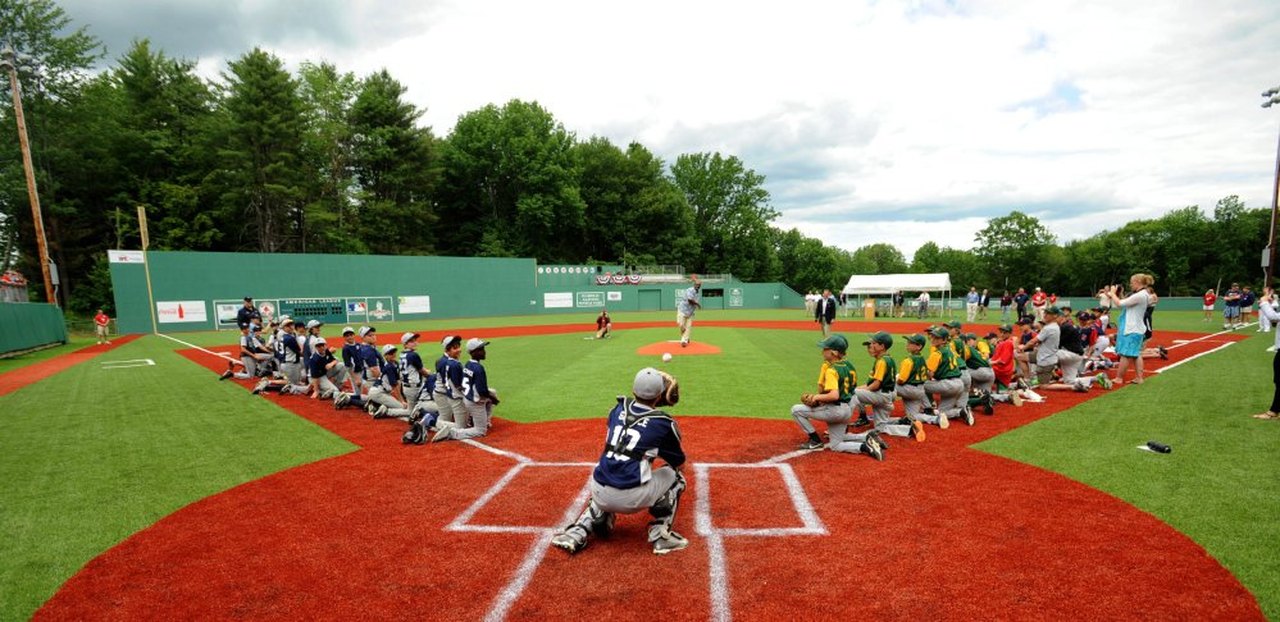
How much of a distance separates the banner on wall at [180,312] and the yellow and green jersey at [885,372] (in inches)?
1562

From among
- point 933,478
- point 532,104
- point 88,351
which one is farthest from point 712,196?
point 933,478

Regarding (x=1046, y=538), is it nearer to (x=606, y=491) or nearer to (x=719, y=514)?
(x=719, y=514)

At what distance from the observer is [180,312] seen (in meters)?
32.4

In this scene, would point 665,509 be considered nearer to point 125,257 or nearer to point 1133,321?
point 1133,321

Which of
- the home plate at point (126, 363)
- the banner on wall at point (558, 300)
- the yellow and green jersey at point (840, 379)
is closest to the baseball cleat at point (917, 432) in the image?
the yellow and green jersey at point (840, 379)

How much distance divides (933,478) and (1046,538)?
1577mm

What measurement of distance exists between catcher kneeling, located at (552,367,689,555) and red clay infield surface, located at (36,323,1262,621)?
0.62 ft

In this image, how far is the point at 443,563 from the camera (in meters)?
4.70

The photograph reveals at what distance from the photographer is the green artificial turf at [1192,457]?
4.76m

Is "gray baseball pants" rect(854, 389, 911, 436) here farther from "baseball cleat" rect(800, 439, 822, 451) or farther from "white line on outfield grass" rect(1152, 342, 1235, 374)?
"white line on outfield grass" rect(1152, 342, 1235, 374)

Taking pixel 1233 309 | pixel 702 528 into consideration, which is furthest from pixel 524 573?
pixel 1233 309

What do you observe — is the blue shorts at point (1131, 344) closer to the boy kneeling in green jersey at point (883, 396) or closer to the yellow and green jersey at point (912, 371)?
the yellow and green jersey at point (912, 371)

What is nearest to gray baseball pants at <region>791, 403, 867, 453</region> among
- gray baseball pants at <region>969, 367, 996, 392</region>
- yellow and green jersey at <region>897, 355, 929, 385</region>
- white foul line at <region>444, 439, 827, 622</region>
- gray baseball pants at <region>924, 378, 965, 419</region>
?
white foul line at <region>444, 439, 827, 622</region>

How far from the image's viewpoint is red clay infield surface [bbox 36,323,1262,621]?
13.2ft
